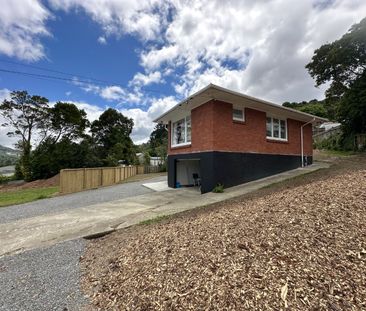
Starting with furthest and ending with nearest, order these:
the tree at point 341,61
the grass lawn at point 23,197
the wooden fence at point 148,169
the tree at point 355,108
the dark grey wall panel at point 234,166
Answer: the wooden fence at point 148,169 → the tree at point 341,61 → the tree at point 355,108 → the grass lawn at point 23,197 → the dark grey wall panel at point 234,166

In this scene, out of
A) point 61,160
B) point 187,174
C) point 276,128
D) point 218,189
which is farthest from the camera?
point 61,160

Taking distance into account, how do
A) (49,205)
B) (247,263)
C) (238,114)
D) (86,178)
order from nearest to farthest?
(247,263) → (49,205) → (238,114) → (86,178)

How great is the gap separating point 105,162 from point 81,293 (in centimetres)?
2841

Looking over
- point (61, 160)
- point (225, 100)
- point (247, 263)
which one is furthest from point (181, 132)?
point (61, 160)

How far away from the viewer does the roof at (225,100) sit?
28.8 ft

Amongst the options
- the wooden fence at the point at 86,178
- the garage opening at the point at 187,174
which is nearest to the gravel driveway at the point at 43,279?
the garage opening at the point at 187,174

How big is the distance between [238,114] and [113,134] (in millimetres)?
31166

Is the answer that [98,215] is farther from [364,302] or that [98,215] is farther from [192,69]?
[192,69]

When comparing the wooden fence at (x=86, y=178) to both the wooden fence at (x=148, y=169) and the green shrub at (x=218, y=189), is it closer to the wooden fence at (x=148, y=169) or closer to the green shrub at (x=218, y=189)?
the wooden fence at (x=148, y=169)

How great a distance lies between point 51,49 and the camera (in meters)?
13.9

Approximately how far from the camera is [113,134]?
37875 millimetres

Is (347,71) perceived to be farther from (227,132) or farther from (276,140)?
(227,132)

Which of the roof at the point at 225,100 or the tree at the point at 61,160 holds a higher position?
the roof at the point at 225,100

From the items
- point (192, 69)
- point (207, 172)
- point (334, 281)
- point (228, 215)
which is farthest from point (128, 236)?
point (192, 69)
